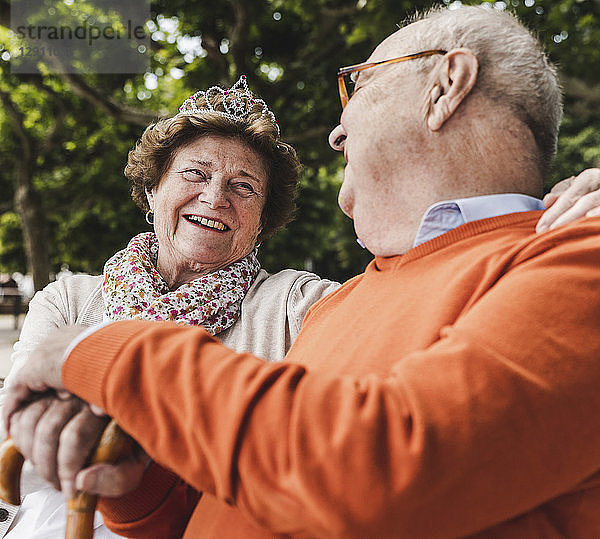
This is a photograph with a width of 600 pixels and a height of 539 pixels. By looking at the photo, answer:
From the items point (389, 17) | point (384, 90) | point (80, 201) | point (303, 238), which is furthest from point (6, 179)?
point (384, 90)

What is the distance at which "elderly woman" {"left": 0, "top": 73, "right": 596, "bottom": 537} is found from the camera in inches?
99.7

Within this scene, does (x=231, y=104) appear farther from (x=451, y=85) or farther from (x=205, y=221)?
(x=451, y=85)

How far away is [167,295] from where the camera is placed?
2.57 meters

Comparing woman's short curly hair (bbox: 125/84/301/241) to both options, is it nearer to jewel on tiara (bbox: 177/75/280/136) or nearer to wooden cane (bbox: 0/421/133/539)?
jewel on tiara (bbox: 177/75/280/136)

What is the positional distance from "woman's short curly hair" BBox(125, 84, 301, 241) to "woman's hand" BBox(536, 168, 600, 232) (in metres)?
1.55

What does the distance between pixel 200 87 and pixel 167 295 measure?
7.01 meters

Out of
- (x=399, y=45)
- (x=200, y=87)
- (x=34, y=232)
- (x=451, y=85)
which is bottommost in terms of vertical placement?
(x=34, y=232)

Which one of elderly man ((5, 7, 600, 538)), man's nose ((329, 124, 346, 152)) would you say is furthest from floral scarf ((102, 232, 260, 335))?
elderly man ((5, 7, 600, 538))

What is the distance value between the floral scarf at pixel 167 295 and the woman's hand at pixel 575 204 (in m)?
1.47

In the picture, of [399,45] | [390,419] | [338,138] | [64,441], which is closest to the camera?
[390,419]

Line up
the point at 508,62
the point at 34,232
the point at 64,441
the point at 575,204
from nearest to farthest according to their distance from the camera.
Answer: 1. the point at 64,441
2. the point at 575,204
3. the point at 508,62
4. the point at 34,232

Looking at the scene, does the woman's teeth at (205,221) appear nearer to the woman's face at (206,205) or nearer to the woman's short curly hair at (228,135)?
the woman's face at (206,205)

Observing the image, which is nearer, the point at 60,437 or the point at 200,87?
the point at 60,437

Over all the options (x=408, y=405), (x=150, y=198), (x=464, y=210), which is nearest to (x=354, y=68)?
(x=464, y=210)
